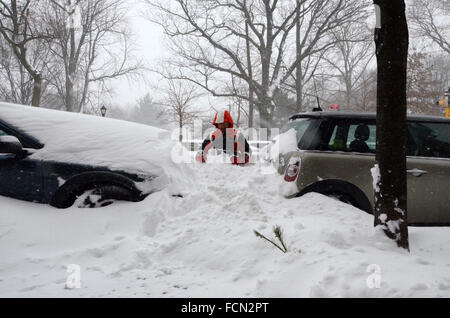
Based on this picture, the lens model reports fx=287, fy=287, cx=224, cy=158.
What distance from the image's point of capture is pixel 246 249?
279 centimetres

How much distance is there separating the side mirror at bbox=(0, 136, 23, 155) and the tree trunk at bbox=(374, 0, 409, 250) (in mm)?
3786

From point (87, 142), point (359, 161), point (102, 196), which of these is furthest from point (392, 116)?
point (87, 142)

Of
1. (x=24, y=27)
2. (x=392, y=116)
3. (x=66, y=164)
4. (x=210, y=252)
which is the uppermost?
(x=24, y=27)

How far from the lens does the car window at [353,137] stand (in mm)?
3750

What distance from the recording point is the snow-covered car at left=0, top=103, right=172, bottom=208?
3.29 meters

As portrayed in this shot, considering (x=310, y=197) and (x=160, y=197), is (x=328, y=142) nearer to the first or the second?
(x=310, y=197)

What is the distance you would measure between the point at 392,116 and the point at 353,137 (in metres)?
1.16

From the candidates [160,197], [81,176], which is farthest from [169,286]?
[81,176]

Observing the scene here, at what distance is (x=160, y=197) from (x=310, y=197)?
6.09 feet

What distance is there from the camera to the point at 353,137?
150 inches

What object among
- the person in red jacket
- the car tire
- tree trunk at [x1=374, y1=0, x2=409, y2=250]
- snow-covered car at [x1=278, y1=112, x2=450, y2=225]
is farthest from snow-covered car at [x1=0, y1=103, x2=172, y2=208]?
the person in red jacket

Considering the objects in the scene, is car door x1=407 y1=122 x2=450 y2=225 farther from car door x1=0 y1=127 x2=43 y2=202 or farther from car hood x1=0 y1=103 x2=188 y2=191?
car door x1=0 y1=127 x2=43 y2=202

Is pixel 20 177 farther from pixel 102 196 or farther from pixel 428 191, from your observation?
pixel 428 191

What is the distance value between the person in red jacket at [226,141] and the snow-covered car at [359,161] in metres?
3.70
